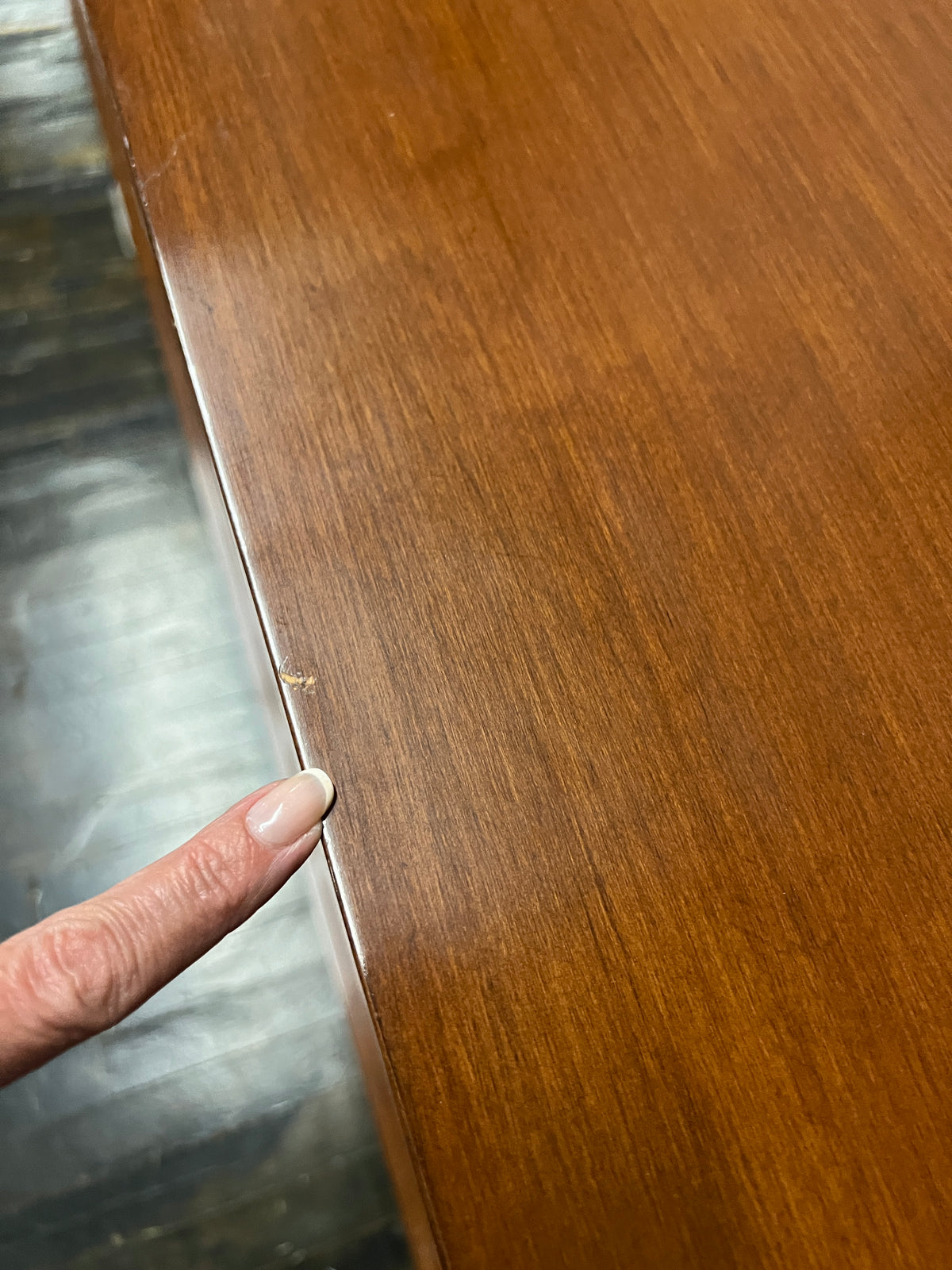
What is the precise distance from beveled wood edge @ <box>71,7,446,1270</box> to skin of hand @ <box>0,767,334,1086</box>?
4 cm

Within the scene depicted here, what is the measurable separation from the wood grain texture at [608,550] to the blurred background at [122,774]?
55cm

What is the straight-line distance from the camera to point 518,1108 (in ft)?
1.43

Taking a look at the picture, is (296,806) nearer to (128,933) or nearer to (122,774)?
(128,933)

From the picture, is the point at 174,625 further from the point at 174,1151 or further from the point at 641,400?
the point at 641,400

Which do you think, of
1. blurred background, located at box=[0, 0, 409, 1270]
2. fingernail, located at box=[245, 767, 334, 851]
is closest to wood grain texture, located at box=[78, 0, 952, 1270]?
fingernail, located at box=[245, 767, 334, 851]

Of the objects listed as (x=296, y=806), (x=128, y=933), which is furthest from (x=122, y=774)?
(x=296, y=806)

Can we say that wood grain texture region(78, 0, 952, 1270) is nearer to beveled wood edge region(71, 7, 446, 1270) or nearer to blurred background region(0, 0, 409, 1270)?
beveled wood edge region(71, 7, 446, 1270)

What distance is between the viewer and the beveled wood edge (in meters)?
0.46

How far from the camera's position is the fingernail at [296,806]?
476mm

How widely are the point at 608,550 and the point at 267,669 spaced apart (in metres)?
0.23

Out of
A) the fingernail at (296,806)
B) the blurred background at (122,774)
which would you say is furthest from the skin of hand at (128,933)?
the blurred background at (122,774)

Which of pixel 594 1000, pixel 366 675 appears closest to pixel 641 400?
pixel 366 675

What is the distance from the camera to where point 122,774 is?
3.34ft

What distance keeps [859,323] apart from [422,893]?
462mm
